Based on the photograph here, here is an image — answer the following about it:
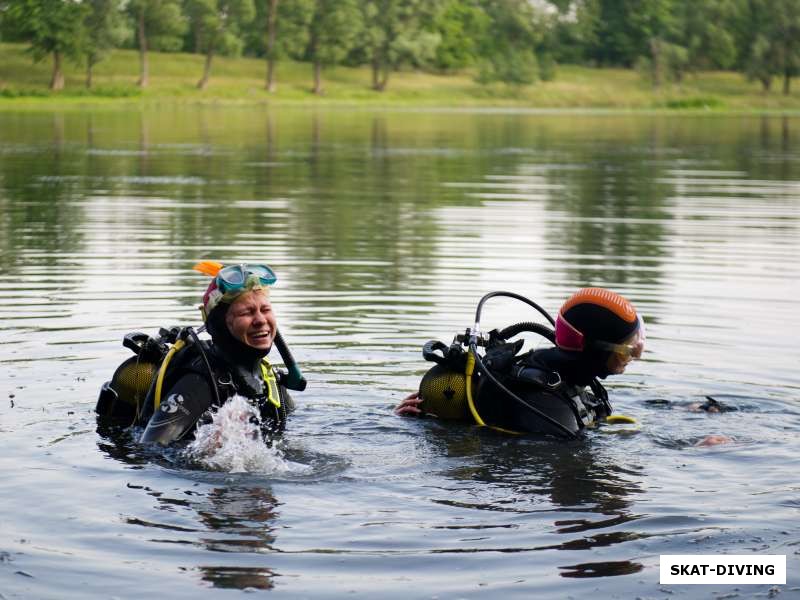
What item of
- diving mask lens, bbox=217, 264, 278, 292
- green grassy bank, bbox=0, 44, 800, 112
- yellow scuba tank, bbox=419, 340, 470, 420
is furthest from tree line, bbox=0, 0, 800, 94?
diving mask lens, bbox=217, 264, 278, 292

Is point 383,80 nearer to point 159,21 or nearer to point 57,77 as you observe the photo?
point 159,21

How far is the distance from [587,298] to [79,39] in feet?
240

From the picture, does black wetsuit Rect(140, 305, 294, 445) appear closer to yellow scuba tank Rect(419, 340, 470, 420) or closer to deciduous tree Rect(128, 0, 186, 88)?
yellow scuba tank Rect(419, 340, 470, 420)

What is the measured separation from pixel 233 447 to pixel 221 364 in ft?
1.64

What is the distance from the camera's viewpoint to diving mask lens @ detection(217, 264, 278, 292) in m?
6.87

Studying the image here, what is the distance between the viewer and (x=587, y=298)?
728 cm

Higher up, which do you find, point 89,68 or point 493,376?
point 89,68

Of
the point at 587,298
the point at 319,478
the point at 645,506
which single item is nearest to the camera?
the point at 645,506

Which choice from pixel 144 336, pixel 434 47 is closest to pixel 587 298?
pixel 144 336

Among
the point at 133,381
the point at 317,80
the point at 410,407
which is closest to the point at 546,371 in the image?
the point at 410,407

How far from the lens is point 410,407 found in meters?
8.06

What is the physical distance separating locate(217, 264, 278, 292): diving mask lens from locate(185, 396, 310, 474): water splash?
0.58 m

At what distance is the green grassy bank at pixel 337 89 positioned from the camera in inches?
2918

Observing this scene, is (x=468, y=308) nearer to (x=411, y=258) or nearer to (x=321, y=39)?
(x=411, y=258)
